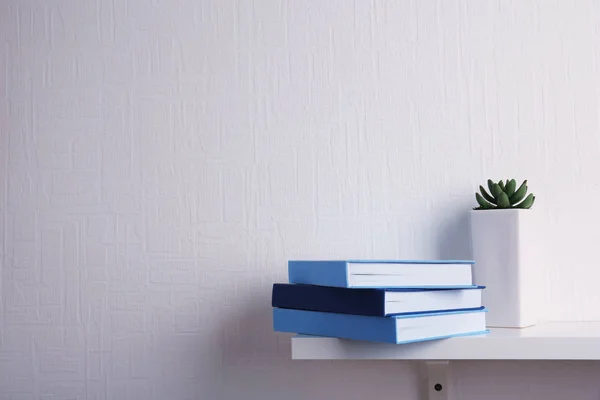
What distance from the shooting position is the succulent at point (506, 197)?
2.83 feet

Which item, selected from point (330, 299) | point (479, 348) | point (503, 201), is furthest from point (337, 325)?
point (503, 201)

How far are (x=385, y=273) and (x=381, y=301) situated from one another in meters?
0.04

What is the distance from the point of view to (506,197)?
2.82 feet

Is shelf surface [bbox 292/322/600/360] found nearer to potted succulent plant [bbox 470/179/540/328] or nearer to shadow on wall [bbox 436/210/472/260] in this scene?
potted succulent plant [bbox 470/179/540/328]

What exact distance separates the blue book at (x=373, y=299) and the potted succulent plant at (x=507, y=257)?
0.06m

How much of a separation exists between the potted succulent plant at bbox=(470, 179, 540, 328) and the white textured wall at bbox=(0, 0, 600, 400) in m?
0.08

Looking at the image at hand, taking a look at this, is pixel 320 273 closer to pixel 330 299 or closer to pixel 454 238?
pixel 330 299

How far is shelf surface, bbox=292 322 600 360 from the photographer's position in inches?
29.6

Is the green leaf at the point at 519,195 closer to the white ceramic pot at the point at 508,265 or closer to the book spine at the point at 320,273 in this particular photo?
the white ceramic pot at the point at 508,265

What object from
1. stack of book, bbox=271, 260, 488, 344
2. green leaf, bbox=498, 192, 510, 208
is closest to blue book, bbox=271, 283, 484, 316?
stack of book, bbox=271, 260, 488, 344

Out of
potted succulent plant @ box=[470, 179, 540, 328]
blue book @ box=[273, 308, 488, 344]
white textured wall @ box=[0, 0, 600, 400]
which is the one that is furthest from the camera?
white textured wall @ box=[0, 0, 600, 400]

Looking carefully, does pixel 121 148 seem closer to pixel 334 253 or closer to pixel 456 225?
pixel 334 253

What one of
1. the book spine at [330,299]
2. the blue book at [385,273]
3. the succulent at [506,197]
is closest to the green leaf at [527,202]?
the succulent at [506,197]

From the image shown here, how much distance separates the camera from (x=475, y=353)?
76 centimetres
